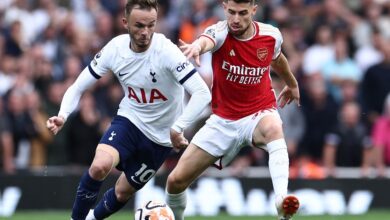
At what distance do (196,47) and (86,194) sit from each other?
1905 mm

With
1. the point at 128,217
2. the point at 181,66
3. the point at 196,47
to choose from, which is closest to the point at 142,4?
the point at 181,66

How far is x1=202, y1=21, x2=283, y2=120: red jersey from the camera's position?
11.8 metres

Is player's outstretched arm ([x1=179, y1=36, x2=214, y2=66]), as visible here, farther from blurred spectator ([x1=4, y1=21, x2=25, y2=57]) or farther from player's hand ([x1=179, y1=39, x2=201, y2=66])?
blurred spectator ([x1=4, y1=21, x2=25, y2=57])

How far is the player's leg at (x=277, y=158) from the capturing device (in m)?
11.0

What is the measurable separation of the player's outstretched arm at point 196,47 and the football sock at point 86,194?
1.62 m

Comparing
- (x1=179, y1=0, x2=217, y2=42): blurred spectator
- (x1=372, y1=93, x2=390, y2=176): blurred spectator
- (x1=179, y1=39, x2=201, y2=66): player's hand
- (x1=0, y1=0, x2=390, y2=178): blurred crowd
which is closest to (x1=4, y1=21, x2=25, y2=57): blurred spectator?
(x1=0, y1=0, x2=390, y2=178): blurred crowd

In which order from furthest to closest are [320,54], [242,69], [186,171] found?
[320,54], [186,171], [242,69]

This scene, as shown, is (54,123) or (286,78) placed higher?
(54,123)

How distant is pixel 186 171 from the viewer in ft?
39.1

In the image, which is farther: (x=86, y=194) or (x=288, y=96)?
(x=288, y=96)

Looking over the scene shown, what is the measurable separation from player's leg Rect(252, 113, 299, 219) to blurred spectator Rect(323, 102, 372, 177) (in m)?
6.73

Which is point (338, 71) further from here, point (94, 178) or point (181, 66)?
point (94, 178)

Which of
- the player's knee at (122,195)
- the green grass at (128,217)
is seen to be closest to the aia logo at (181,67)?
the player's knee at (122,195)

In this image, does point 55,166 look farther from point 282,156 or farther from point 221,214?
point 282,156
